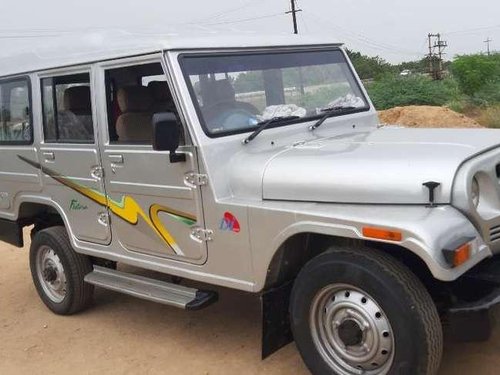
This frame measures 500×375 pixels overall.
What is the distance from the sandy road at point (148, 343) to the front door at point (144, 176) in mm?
729

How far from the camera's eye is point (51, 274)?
5.50 m

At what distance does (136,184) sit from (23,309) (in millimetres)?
2256

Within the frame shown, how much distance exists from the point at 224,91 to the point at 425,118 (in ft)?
37.7

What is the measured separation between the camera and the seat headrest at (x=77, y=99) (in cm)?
474

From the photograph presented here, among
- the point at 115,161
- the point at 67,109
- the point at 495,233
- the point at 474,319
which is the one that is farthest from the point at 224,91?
the point at 474,319

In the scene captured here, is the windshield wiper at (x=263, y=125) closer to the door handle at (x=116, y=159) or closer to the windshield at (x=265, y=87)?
the windshield at (x=265, y=87)

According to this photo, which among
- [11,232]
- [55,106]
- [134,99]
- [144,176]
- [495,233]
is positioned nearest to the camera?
[495,233]

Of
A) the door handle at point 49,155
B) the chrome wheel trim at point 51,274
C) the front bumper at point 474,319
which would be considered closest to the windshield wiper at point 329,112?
the front bumper at point 474,319

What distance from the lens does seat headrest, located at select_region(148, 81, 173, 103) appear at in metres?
4.21

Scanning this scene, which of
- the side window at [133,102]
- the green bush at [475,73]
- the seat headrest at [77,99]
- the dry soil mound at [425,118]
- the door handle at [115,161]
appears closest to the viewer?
the side window at [133,102]

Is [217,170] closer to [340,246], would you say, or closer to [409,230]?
[340,246]

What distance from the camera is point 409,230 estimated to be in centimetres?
294

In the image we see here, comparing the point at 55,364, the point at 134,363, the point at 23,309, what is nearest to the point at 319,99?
the point at 134,363

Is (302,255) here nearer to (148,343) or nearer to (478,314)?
(478,314)
